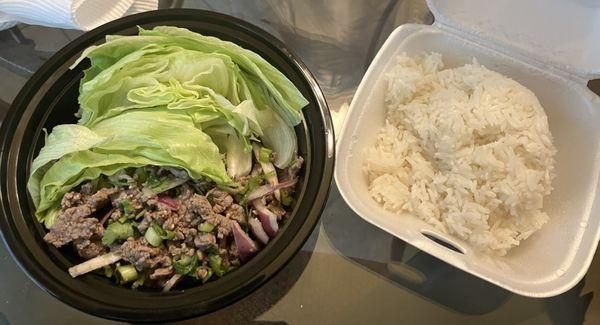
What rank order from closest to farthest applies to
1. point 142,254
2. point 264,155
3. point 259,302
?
point 142,254
point 264,155
point 259,302

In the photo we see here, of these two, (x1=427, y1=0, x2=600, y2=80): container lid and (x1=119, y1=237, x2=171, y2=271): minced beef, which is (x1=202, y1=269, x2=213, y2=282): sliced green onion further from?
(x1=427, y1=0, x2=600, y2=80): container lid

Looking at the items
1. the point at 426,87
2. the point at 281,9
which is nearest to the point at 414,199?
the point at 426,87

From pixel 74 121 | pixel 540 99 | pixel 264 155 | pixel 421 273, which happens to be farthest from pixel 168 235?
pixel 540 99

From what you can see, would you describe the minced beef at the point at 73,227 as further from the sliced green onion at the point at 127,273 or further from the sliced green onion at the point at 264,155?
the sliced green onion at the point at 264,155

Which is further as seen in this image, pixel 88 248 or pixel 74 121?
pixel 74 121

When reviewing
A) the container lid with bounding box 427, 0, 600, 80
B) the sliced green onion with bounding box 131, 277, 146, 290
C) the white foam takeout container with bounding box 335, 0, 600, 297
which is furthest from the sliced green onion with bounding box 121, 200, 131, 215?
the container lid with bounding box 427, 0, 600, 80

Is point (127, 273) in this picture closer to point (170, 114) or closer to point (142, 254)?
point (142, 254)
